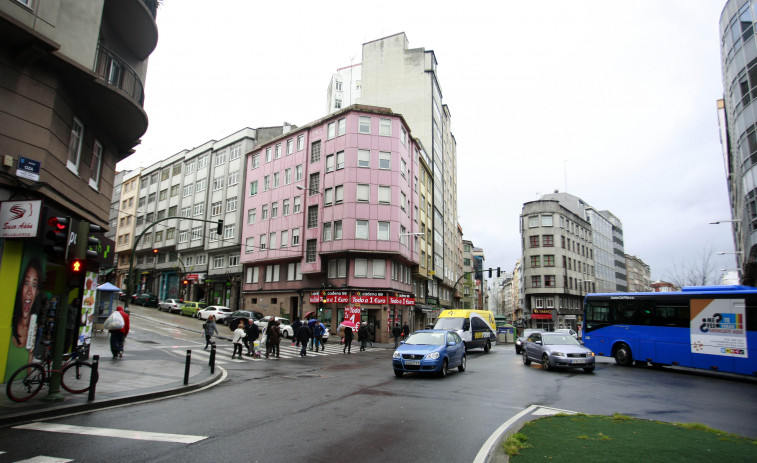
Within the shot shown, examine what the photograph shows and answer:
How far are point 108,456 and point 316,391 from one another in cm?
570

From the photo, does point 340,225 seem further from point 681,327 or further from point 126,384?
point 126,384

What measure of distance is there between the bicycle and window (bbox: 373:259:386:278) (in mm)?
27636

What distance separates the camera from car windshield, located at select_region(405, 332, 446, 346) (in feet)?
49.0

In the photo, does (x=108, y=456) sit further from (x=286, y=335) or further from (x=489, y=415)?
(x=286, y=335)

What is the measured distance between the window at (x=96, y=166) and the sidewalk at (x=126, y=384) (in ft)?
19.6

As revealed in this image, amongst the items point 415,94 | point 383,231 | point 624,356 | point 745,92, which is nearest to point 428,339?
point 624,356

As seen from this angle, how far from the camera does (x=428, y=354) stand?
45.5 ft

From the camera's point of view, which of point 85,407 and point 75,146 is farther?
point 75,146

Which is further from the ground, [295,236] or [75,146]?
[295,236]

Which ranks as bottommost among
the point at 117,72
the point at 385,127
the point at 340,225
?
the point at 340,225

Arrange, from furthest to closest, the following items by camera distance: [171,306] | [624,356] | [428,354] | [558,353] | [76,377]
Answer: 1. [171,306]
2. [624,356]
3. [558,353]
4. [428,354]
5. [76,377]

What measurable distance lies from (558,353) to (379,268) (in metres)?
21.3

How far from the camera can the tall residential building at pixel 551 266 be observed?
233 ft

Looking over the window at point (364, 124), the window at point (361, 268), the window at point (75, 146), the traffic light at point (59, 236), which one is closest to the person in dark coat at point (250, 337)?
the window at point (75, 146)
